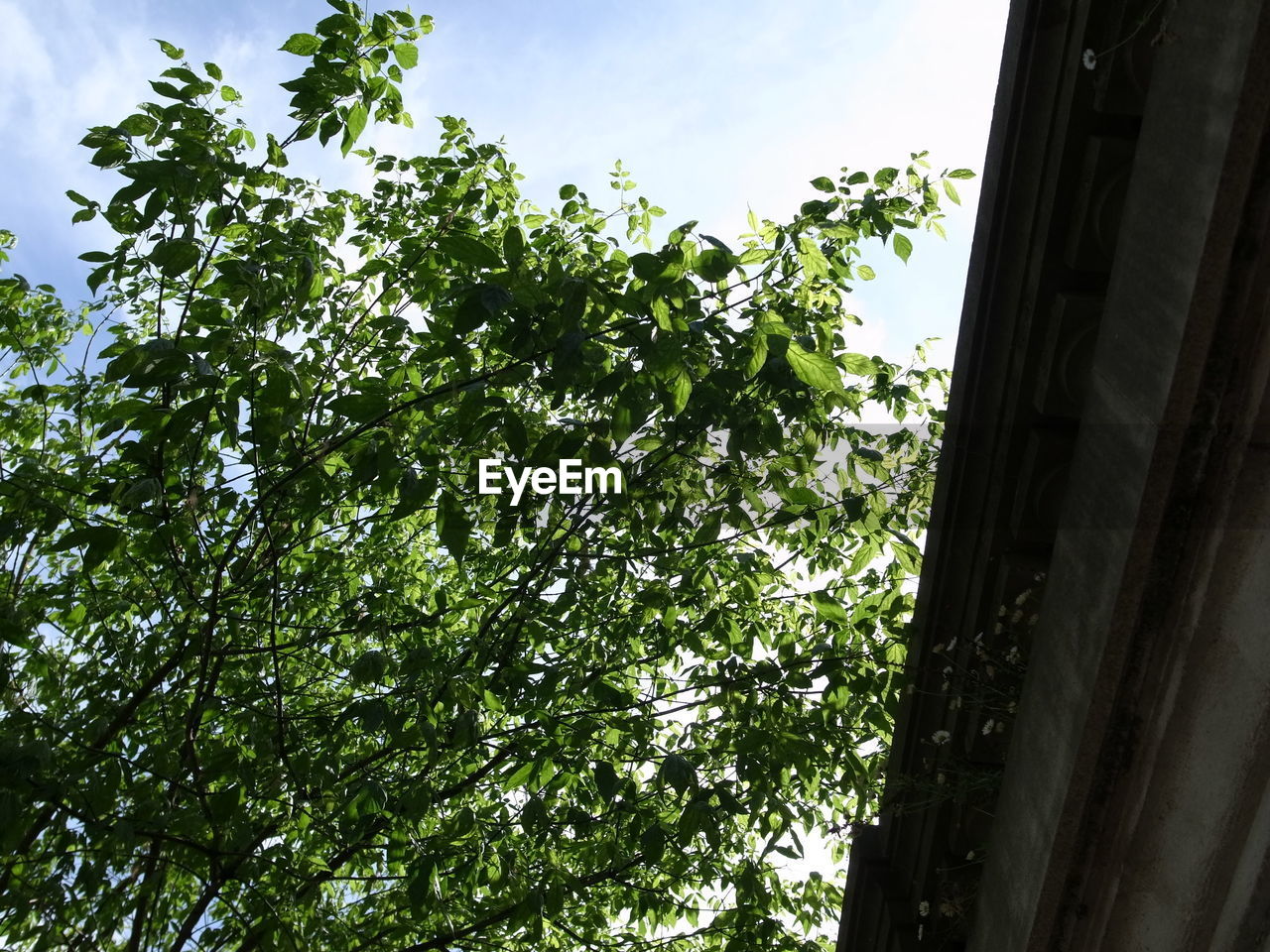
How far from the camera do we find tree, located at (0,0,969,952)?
15.1 feet

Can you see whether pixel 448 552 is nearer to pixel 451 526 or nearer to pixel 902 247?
pixel 451 526

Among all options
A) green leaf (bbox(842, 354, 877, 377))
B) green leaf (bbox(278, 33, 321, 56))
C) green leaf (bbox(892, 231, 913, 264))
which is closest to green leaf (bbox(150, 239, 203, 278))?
green leaf (bbox(278, 33, 321, 56))

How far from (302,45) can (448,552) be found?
10.7ft

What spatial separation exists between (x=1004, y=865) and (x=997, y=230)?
8.87 feet

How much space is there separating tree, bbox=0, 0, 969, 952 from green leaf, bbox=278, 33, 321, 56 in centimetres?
2

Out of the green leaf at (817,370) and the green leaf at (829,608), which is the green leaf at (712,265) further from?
the green leaf at (829,608)

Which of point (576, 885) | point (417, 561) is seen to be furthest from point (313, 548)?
point (576, 885)

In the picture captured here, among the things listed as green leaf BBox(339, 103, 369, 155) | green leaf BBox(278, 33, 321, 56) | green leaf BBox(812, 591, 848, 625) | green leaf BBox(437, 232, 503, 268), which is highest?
green leaf BBox(278, 33, 321, 56)

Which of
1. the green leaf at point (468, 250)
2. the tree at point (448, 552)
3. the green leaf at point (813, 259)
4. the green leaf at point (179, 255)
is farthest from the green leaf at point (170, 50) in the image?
the green leaf at point (813, 259)

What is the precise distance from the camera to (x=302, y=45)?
5238 millimetres

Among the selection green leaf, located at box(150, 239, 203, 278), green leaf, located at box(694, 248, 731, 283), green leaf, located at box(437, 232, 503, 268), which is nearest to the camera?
green leaf, located at box(437, 232, 503, 268)

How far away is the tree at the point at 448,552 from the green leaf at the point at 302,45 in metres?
0.02

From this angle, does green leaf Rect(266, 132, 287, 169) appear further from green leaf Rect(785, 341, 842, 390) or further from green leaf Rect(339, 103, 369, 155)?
green leaf Rect(785, 341, 842, 390)

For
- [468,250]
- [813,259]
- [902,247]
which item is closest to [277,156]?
[468,250]
